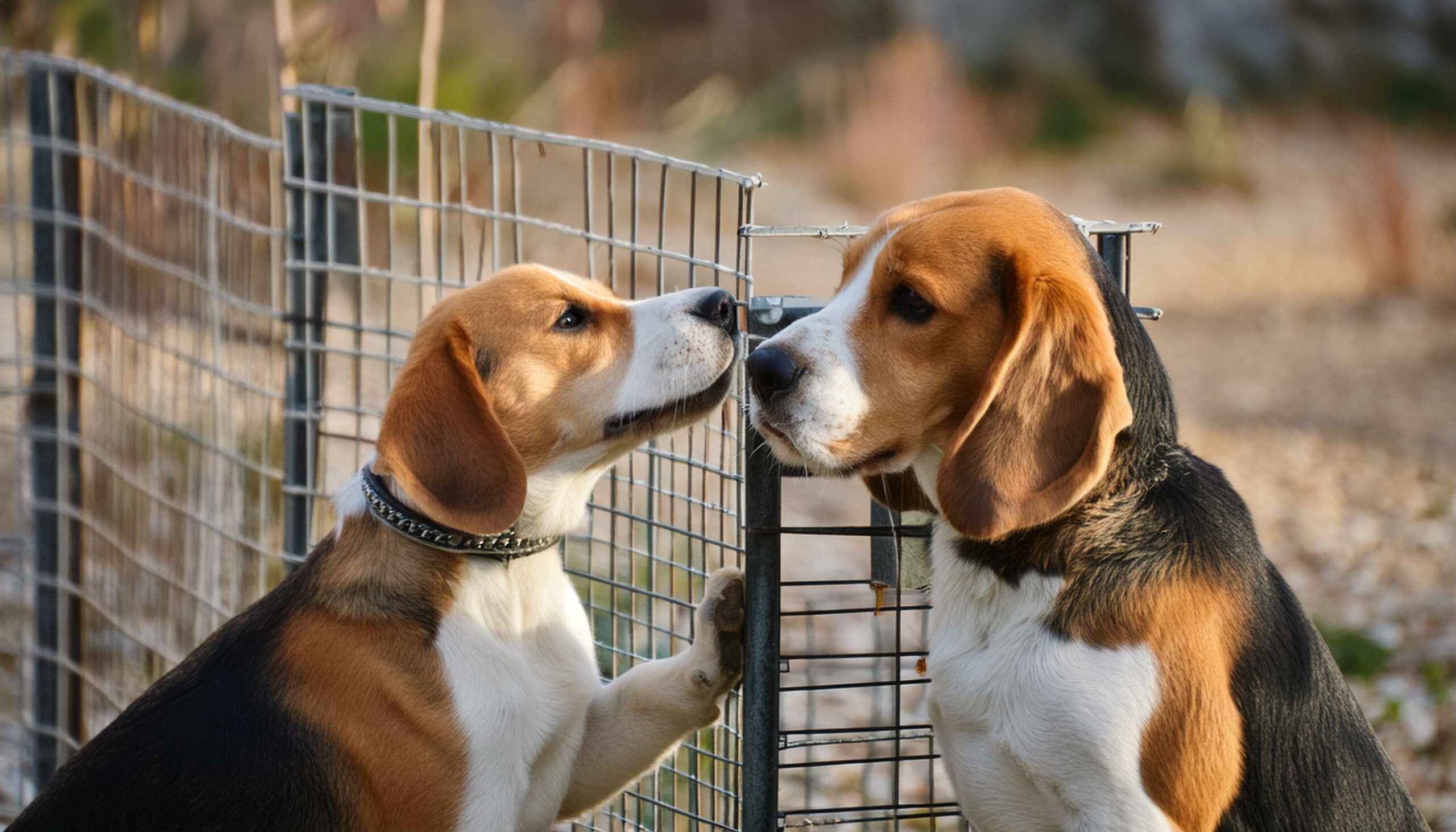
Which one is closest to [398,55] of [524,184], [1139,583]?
[524,184]

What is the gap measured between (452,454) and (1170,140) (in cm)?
1548

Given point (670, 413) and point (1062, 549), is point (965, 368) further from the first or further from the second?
point (670, 413)

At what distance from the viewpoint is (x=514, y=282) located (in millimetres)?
3508

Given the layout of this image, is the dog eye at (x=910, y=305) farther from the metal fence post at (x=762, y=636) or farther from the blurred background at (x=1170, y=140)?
the blurred background at (x=1170, y=140)

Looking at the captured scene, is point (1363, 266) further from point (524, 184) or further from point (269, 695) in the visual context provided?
point (269, 695)

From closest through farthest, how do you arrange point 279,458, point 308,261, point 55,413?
point 308,261, point 55,413, point 279,458

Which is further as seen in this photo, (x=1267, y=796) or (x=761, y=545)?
(x=761, y=545)

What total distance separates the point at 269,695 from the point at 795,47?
20.0 metres

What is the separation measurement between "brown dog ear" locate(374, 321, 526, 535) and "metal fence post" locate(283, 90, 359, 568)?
1.11 metres

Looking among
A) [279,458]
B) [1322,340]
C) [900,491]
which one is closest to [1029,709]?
[900,491]

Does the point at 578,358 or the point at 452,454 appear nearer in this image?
the point at 452,454

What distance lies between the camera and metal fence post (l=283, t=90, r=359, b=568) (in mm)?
4164

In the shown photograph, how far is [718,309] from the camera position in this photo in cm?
341

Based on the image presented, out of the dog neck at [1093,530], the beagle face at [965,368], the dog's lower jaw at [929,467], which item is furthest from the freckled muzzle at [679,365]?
the dog neck at [1093,530]
